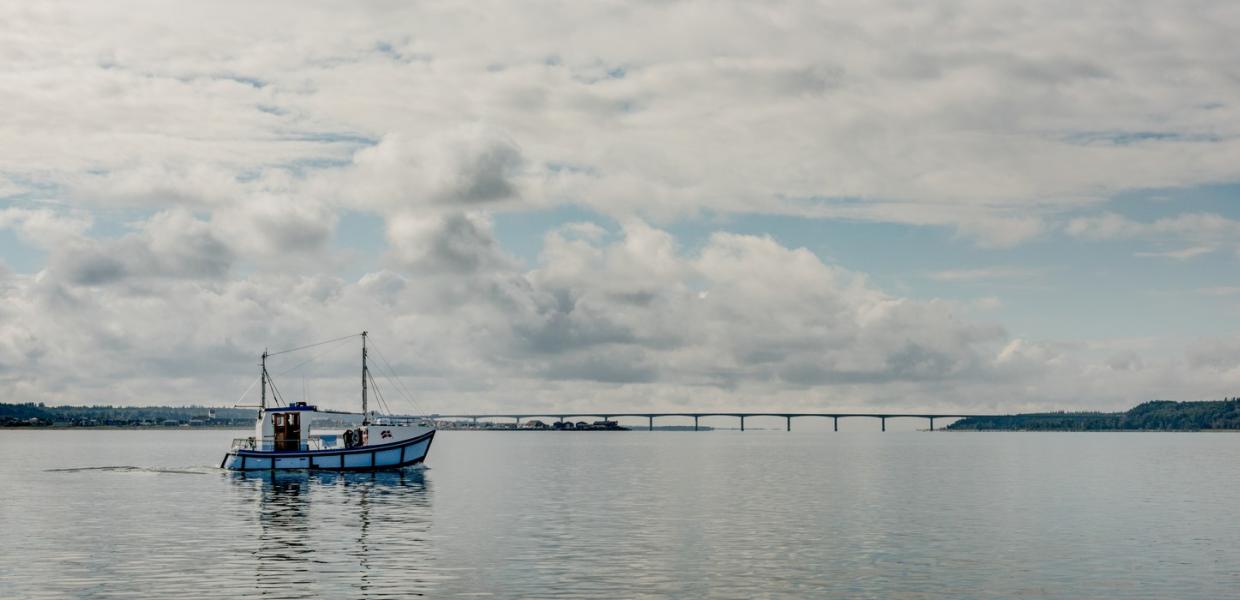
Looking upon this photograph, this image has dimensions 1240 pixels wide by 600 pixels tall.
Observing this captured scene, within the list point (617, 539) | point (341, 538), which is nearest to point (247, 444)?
point (341, 538)

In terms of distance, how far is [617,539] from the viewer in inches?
2667

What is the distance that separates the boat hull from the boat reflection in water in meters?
4.96

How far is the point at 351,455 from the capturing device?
130 m

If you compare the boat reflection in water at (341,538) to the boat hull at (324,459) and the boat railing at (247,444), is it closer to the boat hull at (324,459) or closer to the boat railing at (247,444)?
the boat hull at (324,459)

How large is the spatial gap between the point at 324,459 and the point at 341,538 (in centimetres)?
6329

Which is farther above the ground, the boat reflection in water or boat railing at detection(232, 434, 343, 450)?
boat railing at detection(232, 434, 343, 450)

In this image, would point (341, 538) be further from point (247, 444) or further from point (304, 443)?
point (247, 444)

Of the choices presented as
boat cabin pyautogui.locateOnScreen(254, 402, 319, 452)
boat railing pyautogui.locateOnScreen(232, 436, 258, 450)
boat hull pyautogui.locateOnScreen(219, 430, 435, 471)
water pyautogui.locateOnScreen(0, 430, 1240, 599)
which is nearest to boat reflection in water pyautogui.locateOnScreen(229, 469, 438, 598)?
water pyautogui.locateOnScreen(0, 430, 1240, 599)

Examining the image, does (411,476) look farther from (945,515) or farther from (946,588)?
(946,588)

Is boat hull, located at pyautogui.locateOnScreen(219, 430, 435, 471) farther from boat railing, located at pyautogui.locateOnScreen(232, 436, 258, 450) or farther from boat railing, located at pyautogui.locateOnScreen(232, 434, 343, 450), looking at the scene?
boat railing, located at pyautogui.locateOnScreen(232, 436, 258, 450)

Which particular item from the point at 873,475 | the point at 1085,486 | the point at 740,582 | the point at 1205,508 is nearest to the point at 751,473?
the point at 873,475

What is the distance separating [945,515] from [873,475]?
209ft

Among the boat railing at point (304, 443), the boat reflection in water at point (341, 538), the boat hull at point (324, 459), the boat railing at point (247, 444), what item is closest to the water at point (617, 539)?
the boat reflection in water at point (341, 538)

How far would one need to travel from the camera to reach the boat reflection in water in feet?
167
